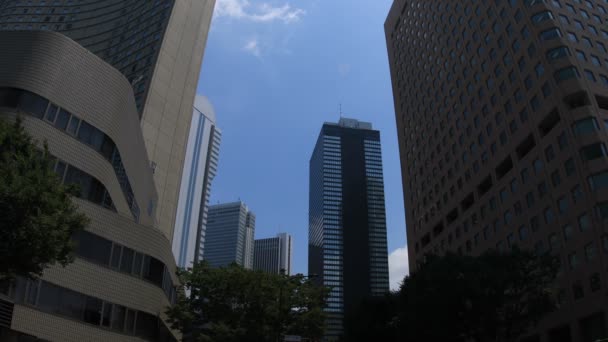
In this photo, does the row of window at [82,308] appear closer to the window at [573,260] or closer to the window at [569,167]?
the window at [573,260]

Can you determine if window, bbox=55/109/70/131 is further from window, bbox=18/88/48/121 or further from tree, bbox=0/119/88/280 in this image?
tree, bbox=0/119/88/280

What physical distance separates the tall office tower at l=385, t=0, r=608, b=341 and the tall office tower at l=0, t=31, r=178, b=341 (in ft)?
128

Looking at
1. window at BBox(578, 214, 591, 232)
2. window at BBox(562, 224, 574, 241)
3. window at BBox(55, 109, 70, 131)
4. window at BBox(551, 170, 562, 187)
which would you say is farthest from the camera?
window at BBox(551, 170, 562, 187)

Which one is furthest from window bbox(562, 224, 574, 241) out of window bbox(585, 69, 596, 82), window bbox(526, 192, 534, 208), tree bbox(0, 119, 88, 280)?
tree bbox(0, 119, 88, 280)

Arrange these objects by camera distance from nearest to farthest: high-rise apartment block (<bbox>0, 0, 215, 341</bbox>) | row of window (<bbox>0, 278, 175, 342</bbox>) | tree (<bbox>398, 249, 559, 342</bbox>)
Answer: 1. row of window (<bbox>0, 278, 175, 342</bbox>)
2. high-rise apartment block (<bbox>0, 0, 215, 341</bbox>)
3. tree (<bbox>398, 249, 559, 342</bbox>)

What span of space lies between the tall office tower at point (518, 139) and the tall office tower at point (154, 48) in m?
39.8

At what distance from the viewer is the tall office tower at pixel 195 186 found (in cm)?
14738

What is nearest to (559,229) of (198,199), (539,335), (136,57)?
(539,335)

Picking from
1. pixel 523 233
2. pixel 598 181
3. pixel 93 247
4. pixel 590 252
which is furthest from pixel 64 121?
pixel 523 233

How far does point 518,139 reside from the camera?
61.2 m

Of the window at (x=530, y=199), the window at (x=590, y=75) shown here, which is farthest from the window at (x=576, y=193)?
the window at (x=590, y=75)

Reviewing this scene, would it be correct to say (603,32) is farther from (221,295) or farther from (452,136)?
(221,295)

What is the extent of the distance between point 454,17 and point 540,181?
3642 centimetres

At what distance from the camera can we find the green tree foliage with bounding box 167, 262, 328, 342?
32406 mm
